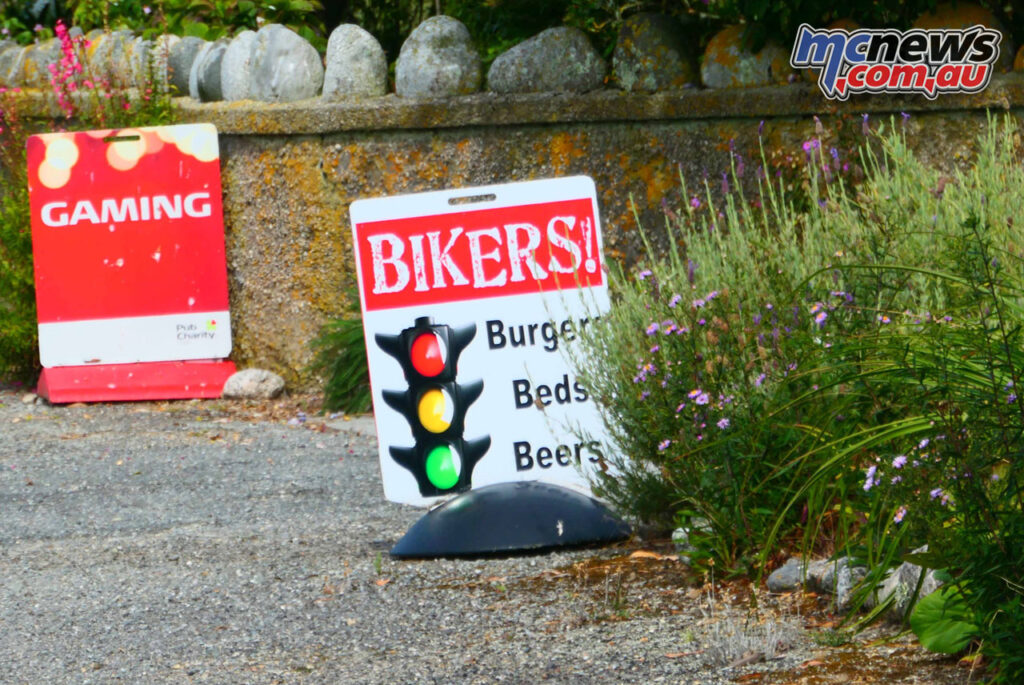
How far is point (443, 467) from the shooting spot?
13.4 ft

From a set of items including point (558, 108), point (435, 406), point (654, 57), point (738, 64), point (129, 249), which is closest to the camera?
point (435, 406)

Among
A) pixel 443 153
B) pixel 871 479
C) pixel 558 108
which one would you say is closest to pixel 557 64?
pixel 558 108

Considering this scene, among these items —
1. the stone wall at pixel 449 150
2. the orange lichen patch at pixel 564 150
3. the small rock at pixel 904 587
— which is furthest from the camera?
the orange lichen patch at pixel 564 150

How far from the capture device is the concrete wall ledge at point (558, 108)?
583cm

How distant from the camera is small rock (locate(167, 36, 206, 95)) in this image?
7801 millimetres

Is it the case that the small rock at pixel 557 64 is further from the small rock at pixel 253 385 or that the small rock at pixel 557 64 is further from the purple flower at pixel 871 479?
the purple flower at pixel 871 479

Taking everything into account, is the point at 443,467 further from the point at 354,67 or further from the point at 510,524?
the point at 354,67

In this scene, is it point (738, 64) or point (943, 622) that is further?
point (738, 64)

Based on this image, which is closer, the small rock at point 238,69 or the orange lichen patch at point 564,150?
the orange lichen patch at point 564,150

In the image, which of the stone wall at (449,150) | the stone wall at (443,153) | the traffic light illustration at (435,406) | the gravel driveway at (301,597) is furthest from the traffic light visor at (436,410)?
the stone wall at (443,153)

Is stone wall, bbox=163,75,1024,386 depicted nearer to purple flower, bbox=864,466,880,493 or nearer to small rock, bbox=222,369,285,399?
small rock, bbox=222,369,285,399

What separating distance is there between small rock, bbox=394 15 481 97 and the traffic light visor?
3.03 metres

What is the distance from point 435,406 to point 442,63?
3.12m

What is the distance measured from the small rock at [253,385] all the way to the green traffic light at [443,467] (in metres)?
3.28
